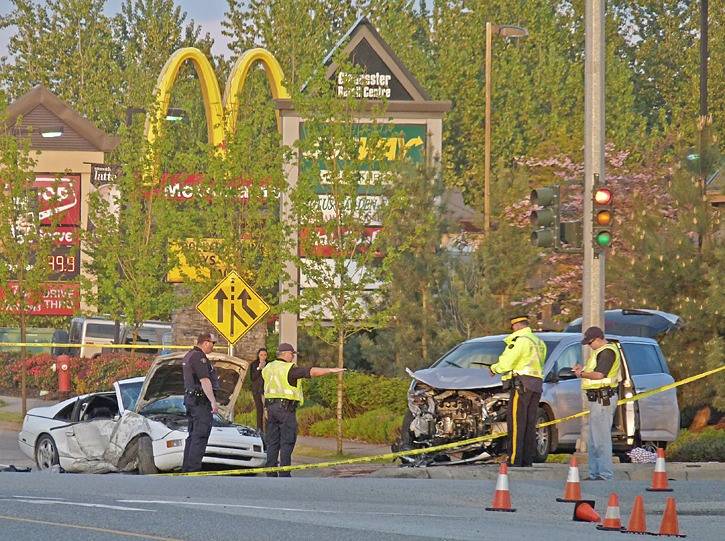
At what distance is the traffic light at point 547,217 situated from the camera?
2233cm

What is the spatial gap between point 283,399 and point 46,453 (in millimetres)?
4662

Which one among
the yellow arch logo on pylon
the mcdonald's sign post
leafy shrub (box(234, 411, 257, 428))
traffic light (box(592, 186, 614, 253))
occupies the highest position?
the yellow arch logo on pylon

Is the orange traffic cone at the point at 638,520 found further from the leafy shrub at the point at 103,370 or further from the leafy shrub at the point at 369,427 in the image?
the leafy shrub at the point at 103,370

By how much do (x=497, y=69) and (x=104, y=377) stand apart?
3628 centimetres

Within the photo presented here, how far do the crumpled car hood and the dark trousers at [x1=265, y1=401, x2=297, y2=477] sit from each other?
1638mm

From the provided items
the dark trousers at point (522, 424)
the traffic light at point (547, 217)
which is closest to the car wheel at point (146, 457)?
the dark trousers at point (522, 424)

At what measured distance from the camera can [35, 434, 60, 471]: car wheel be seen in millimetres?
24453

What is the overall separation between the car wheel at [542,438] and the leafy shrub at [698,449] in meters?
3.20

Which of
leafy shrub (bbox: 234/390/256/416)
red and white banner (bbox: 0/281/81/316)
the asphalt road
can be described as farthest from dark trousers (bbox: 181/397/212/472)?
red and white banner (bbox: 0/281/81/316)

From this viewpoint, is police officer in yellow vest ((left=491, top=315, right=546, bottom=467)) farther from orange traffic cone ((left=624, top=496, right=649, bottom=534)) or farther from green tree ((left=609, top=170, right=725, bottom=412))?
green tree ((left=609, top=170, right=725, bottom=412))

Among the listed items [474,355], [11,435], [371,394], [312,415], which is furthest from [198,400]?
[11,435]

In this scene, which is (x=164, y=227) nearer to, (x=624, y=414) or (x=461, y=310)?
(x=461, y=310)

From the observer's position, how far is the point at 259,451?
22.7 metres

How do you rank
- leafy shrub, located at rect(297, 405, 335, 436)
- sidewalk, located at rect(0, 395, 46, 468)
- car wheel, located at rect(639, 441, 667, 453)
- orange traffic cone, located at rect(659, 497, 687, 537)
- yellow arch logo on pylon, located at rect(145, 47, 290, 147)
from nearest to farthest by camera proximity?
orange traffic cone, located at rect(659, 497, 687, 537), car wheel, located at rect(639, 441, 667, 453), sidewalk, located at rect(0, 395, 46, 468), leafy shrub, located at rect(297, 405, 335, 436), yellow arch logo on pylon, located at rect(145, 47, 290, 147)
